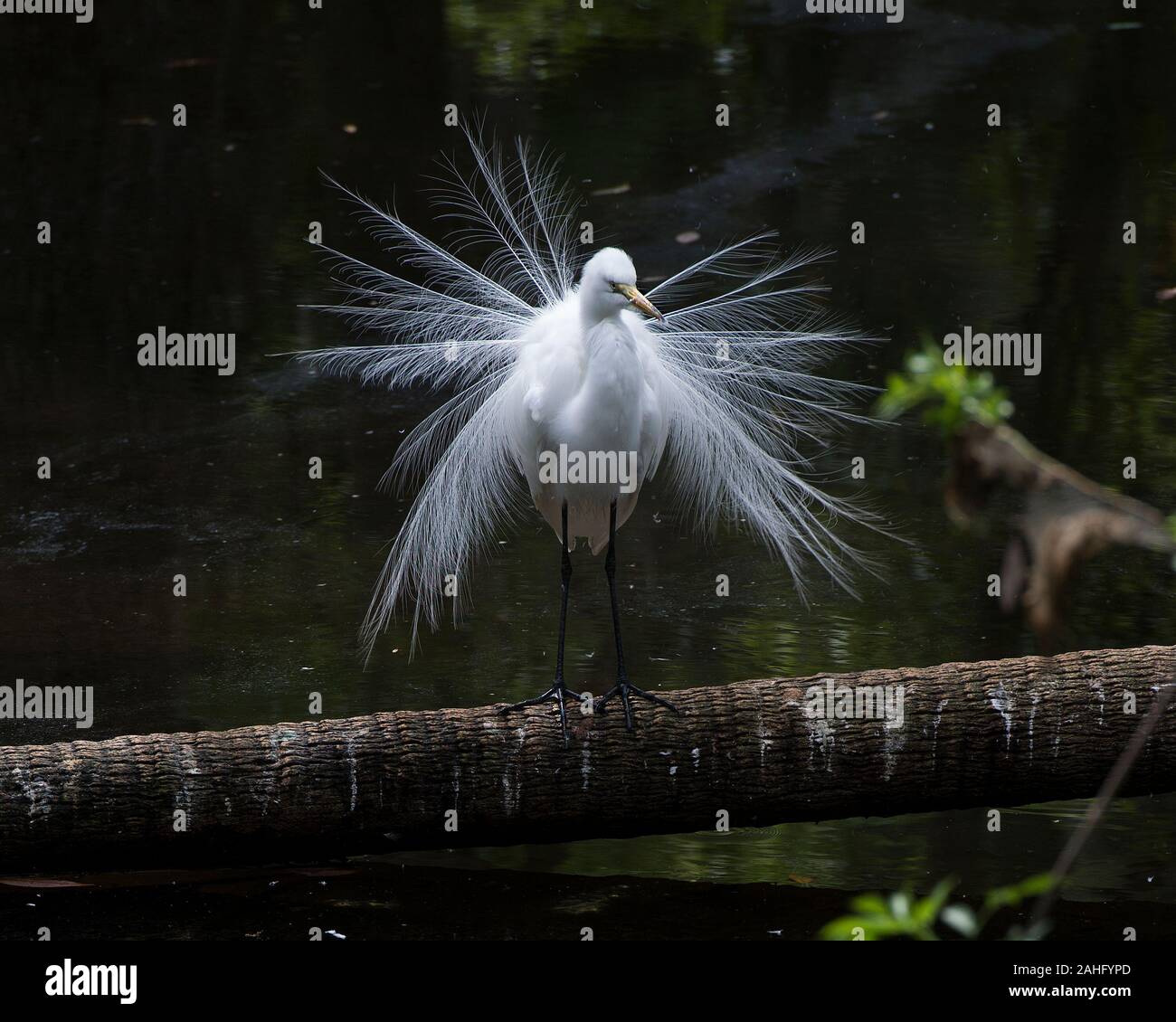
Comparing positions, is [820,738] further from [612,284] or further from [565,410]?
[612,284]

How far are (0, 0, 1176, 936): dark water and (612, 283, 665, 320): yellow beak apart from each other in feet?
4.86

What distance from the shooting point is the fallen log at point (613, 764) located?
13.3 feet

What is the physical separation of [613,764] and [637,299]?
4.32 ft

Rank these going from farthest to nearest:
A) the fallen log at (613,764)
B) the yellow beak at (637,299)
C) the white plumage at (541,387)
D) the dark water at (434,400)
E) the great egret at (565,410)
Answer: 1. the dark water at (434,400)
2. the white plumage at (541,387)
3. the great egret at (565,410)
4. the fallen log at (613,764)
5. the yellow beak at (637,299)

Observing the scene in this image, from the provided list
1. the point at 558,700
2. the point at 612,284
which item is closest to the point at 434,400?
the point at 558,700

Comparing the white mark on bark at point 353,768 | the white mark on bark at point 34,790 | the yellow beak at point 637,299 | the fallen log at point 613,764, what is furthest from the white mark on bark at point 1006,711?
the white mark on bark at point 34,790

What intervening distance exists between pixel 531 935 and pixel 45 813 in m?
1.40

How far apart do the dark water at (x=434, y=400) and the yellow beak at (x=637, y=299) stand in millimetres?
1482

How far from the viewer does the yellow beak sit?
3.88 m

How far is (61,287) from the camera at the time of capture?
922 cm

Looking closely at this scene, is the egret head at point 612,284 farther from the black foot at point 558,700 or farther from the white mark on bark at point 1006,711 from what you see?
the white mark on bark at point 1006,711

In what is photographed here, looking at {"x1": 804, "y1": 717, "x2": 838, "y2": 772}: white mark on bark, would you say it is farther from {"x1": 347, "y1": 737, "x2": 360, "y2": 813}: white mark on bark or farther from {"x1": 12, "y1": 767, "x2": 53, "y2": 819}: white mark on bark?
{"x1": 12, "y1": 767, "x2": 53, "y2": 819}: white mark on bark

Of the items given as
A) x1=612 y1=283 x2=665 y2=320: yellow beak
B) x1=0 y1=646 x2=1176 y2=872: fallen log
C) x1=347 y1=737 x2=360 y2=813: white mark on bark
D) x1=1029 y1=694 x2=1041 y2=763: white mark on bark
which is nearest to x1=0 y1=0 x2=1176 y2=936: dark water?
x1=0 y1=646 x2=1176 y2=872: fallen log
